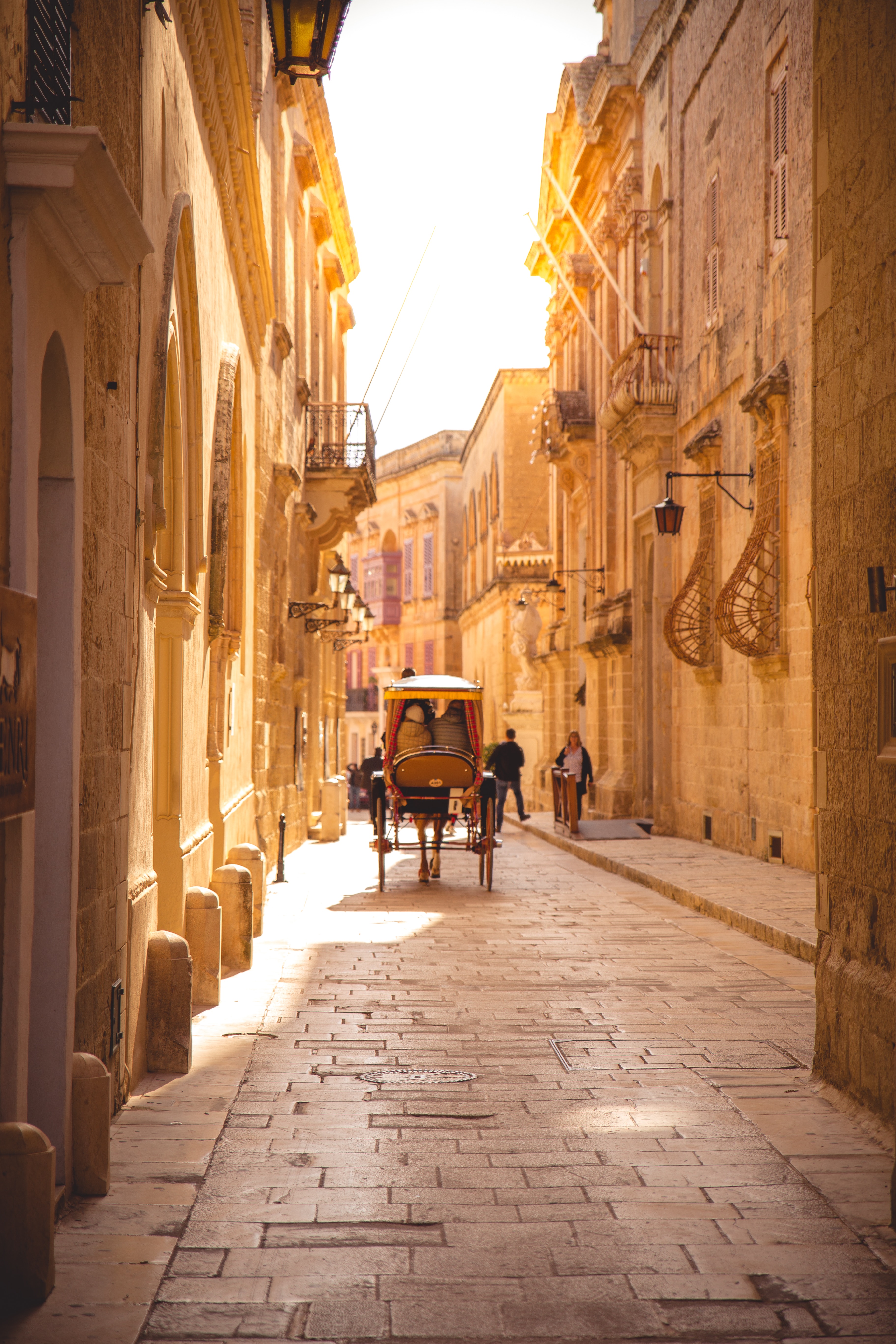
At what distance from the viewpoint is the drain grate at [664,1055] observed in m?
6.56

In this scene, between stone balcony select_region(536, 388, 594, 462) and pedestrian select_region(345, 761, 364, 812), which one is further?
pedestrian select_region(345, 761, 364, 812)

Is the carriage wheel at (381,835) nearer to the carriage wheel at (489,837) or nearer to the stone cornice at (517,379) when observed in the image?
the carriage wheel at (489,837)

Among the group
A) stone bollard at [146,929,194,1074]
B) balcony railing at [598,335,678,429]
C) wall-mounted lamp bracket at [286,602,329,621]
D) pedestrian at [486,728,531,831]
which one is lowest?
stone bollard at [146,929,194,1074]

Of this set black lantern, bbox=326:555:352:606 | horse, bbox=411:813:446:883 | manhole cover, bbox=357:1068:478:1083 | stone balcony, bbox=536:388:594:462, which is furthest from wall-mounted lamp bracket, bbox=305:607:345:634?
manhole cover, bbox=357:1068:478:1083

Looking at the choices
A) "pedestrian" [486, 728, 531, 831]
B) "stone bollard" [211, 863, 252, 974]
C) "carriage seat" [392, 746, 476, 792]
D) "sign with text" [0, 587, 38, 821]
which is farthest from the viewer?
"pedestrian" [486, 728, 531, 831]

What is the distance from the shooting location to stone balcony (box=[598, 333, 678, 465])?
21.3 m

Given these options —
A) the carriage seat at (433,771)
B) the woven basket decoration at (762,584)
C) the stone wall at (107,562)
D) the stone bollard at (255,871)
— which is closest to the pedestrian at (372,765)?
the carriage seat at (433,771)

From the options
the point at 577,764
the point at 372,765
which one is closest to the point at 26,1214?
the point at 577,764

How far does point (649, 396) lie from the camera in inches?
843

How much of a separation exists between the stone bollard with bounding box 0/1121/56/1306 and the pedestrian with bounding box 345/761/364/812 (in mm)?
39429

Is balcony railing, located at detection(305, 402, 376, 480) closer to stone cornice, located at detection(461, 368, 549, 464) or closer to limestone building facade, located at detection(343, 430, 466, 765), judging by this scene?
stone cornice, located at detection(461, 368, 549, 464)

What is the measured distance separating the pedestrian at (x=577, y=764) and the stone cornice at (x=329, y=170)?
10.1 metres

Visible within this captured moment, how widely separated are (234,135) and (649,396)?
450 inches

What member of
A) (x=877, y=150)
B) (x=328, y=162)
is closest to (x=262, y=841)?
(x=877, y=150)
